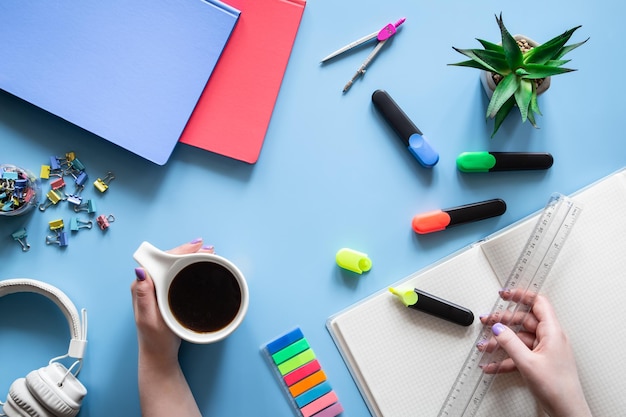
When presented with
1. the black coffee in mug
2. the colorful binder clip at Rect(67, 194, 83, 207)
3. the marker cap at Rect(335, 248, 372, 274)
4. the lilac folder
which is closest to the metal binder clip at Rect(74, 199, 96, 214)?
the colorful binder clip at Rect(67, 194, 83, 207)

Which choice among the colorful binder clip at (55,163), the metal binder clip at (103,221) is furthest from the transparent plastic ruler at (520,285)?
the colorful binder clip at (55,163)

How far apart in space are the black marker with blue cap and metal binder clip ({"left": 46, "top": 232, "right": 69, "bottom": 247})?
0.53m

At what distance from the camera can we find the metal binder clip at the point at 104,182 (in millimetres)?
826

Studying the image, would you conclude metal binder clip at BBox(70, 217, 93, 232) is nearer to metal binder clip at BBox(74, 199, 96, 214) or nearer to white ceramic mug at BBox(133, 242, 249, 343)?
metal binder clip at BBox(74, 199, 96, 214)

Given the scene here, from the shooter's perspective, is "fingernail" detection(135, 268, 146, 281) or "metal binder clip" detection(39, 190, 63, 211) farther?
"metal binder clip" detection(39, 190, 63, 211)

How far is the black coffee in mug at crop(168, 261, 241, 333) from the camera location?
0.72 metres

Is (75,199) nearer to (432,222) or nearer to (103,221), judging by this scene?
(103,221)

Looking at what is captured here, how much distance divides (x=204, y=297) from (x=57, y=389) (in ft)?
0.84

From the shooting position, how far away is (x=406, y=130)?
0.84m

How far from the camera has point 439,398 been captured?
83 cm

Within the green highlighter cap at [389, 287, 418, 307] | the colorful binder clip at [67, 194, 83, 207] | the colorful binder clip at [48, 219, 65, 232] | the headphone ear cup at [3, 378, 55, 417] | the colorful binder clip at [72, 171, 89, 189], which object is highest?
the green highlighter cap at [389, 287, 418, 307]

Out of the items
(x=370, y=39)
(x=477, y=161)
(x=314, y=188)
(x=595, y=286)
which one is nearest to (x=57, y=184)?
(x=314, y=188)

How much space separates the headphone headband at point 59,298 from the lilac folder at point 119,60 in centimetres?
24

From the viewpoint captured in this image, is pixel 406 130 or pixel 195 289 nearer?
pixel 195 289
